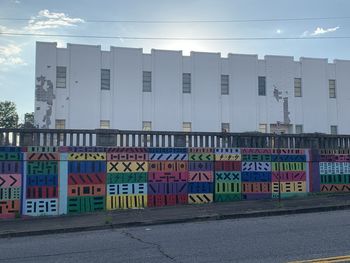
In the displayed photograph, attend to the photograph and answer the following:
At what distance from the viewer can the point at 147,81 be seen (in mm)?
41219

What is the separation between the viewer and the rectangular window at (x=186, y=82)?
4203 centimetres

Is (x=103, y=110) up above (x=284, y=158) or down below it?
above

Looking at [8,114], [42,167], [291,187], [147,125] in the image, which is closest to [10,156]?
[42,167]

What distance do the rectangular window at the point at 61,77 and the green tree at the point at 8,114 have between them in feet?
87.2

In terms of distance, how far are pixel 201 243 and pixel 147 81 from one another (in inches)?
1351

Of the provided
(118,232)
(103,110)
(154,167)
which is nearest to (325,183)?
(154,167)

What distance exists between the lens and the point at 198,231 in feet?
29.6

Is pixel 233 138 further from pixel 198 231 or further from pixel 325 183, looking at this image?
pixel 198 231

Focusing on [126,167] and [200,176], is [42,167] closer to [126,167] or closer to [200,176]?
[126,167]

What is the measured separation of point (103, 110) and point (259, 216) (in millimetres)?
30513

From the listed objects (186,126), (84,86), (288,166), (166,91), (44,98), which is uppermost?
(84,86)

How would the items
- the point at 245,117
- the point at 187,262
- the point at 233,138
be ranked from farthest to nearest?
the point at 245,117 < the point at 233,138 < the point at 187,262

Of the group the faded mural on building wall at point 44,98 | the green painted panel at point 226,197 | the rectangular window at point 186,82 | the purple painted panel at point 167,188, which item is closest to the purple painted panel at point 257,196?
the green painted panel at point 226,197

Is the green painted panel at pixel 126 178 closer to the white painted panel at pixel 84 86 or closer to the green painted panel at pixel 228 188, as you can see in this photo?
the green painted panel at pixel 228 188
